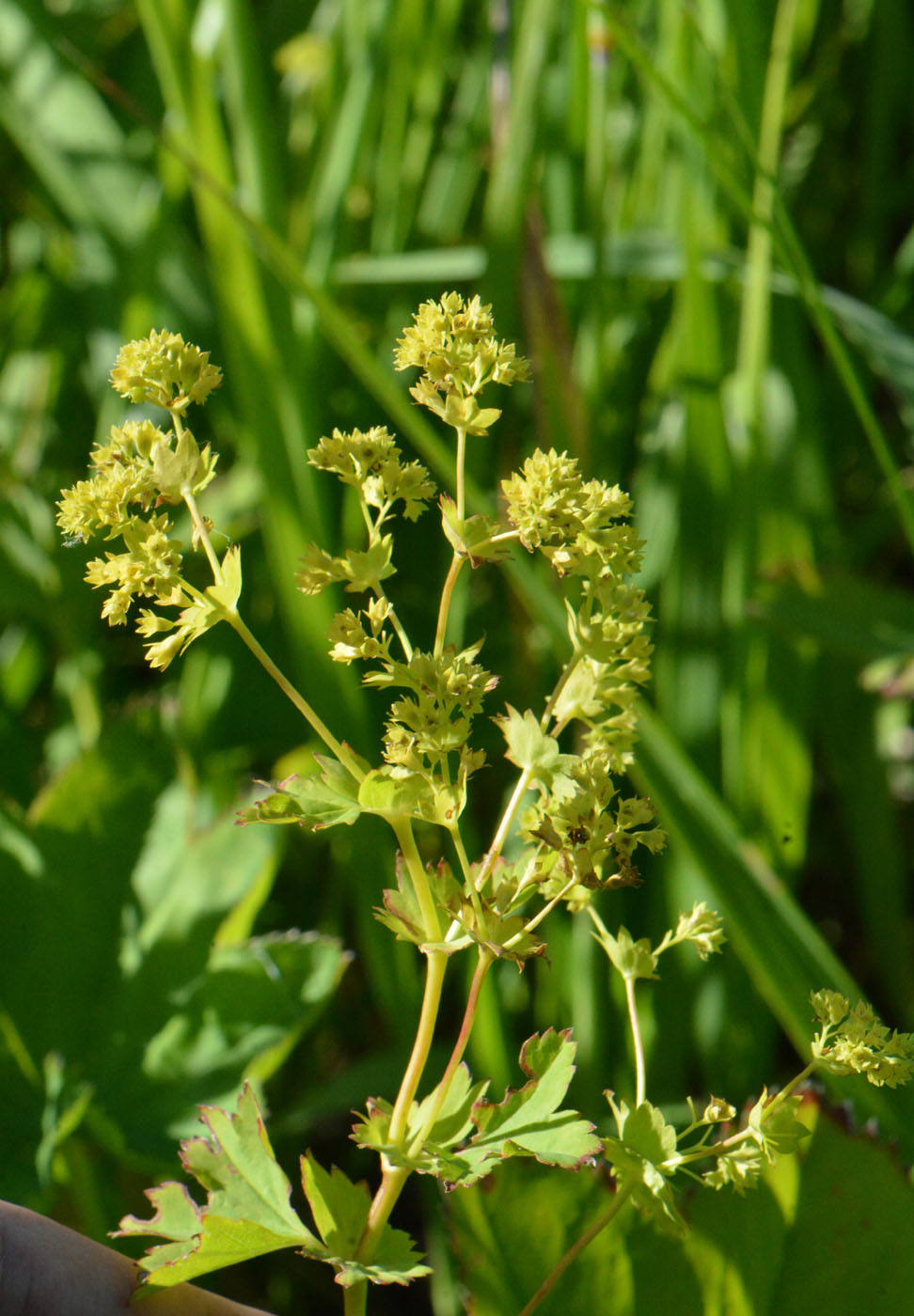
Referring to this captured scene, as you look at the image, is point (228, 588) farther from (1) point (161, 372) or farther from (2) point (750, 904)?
(2) point (750, 904)

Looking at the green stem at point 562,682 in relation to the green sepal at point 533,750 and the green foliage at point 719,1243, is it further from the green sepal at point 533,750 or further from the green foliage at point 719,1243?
the green foliage at point 719,1243

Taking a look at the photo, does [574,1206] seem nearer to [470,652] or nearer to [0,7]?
[470,652]

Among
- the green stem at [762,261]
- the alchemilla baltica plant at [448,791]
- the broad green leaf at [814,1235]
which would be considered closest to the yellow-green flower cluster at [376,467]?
the alchemilla baltica plant at [448,791]

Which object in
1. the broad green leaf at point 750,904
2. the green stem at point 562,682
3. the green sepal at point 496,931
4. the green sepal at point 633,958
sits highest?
the green stem at point 562,682

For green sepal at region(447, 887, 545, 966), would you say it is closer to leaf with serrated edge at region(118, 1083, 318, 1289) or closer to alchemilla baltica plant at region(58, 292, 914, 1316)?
alchemilla baltica plant at region(58, 292, 914, 1316)

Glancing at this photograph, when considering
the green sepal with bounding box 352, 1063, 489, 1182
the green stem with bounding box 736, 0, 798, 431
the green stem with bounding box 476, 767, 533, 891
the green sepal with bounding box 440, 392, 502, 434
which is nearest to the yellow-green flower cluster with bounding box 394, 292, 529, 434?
the green sepal with bounding box 440, 392, 502, 434

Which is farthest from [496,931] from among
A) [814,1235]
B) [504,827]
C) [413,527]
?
[413,527]

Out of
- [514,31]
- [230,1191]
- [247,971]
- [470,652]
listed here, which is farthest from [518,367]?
[514,31]
